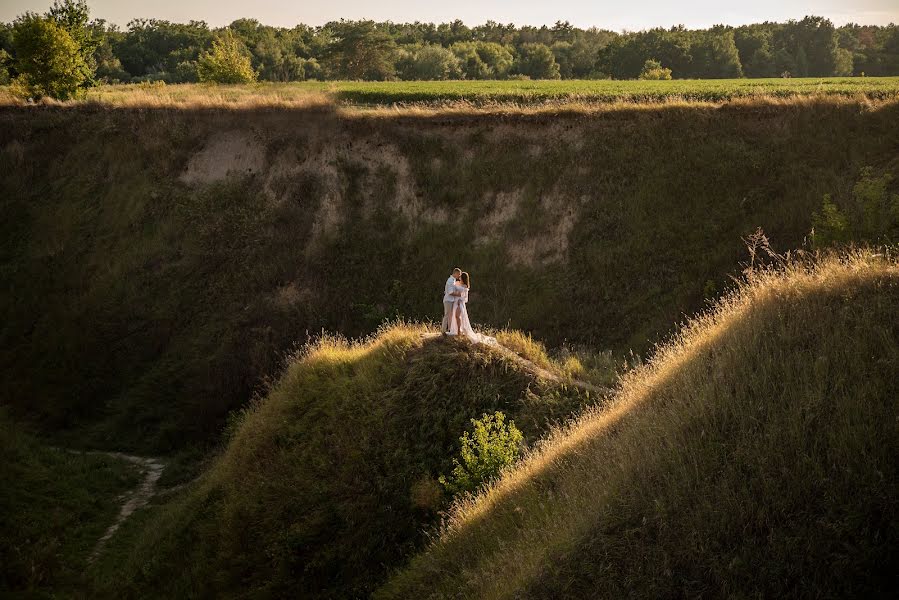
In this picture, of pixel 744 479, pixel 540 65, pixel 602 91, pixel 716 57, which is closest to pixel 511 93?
pixel 602 91

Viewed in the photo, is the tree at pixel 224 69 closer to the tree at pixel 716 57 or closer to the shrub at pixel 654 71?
the shrub at pixel 654 71

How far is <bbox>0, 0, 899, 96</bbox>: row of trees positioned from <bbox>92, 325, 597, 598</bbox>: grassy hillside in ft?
128

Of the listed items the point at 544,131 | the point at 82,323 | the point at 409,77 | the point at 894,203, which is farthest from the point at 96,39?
the point at 894,203

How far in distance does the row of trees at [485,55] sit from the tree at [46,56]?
6195mm

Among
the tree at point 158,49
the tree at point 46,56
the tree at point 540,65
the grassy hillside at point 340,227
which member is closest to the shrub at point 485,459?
the grassy hillside at point 340,227

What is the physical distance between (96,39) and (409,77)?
1450 inches

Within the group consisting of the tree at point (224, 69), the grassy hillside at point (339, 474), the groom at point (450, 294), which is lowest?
the grassy hillside at point (339, 474)

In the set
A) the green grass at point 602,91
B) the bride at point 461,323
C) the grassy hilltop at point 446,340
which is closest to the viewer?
the grassy hilltop at point 446,340

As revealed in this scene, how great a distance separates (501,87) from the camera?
38438 millimetres

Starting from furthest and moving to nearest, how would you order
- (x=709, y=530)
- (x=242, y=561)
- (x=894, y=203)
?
(x=894, y=203), (x=242, y=561), (x=709, y=530)

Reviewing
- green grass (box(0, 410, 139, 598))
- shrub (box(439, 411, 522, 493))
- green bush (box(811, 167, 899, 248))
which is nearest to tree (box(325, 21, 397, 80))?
green grass (box(0, 410, 139, 598))

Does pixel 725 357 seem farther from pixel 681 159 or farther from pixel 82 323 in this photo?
pixel 82 323

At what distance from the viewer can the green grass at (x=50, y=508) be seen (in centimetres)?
1788

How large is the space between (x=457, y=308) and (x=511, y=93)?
804 inches
